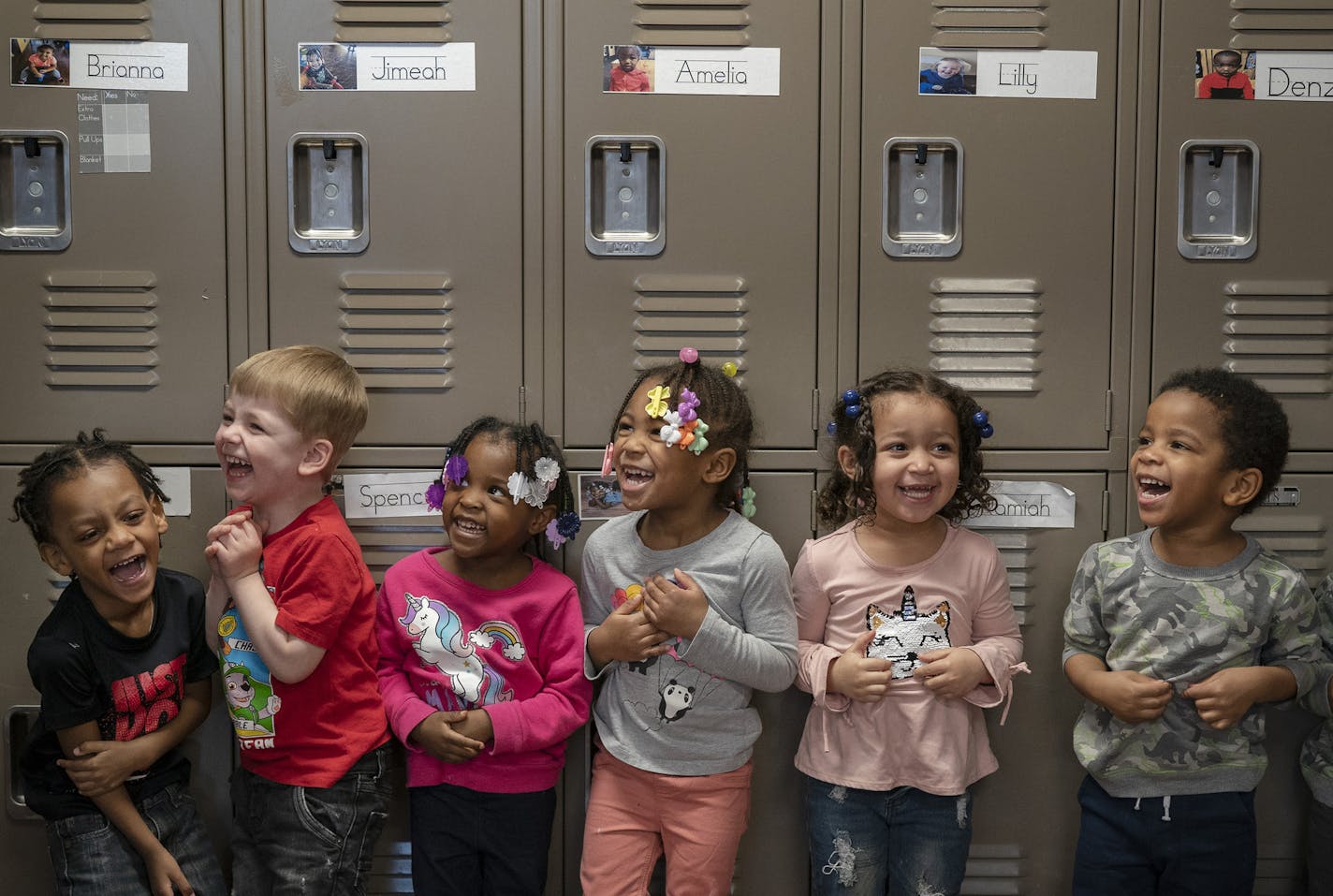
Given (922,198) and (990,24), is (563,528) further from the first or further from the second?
(990,24)

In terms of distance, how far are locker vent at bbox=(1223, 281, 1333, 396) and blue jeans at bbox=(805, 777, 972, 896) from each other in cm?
124

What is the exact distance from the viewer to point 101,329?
8.23 feet

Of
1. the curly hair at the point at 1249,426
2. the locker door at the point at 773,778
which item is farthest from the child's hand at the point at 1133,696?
the locker door at the point at 773,778

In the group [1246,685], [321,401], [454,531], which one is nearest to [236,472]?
[321,401]

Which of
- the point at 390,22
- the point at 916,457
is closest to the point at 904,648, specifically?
the point at 916,457

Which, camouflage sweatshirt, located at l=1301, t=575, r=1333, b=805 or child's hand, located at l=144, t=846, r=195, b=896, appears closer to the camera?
child's hand, located at l=144, t=846, r=195, b=896

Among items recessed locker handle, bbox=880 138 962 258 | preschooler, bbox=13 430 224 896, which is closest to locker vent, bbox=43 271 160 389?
preschooler, bbox=13 430 224 896

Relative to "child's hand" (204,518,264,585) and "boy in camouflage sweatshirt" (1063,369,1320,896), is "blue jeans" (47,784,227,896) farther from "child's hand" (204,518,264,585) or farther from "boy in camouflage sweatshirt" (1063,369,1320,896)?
"boy in camouflage sweatshirt" (1063,369,1320,896)

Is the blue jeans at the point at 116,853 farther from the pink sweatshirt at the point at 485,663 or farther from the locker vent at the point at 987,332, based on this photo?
the locker vent at the point at 987,332

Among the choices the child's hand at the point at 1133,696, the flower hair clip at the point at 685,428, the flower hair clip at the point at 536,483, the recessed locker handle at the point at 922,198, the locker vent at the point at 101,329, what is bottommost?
the child's hand at the point at 1133,696

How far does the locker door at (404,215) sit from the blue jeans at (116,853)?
94cm

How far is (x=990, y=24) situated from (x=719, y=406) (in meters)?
1.13

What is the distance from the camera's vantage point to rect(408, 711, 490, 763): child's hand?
2.21 m

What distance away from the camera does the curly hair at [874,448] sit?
2.38 meters
